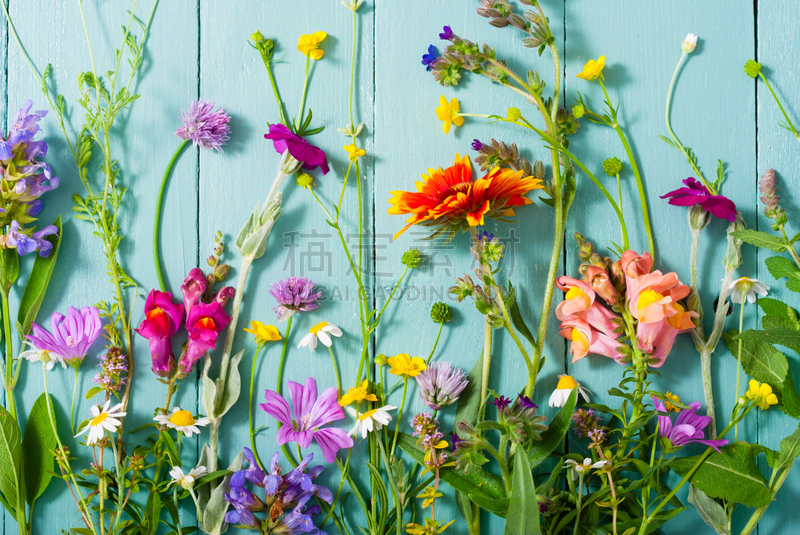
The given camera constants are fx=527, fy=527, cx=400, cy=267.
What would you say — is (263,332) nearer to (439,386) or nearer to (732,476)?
(439,386)

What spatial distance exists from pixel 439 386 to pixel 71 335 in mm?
574

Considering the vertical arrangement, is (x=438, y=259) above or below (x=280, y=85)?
below

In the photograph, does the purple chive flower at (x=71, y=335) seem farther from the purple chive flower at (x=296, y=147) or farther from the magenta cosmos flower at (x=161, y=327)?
the purple chive flower at (x=296, y=147)

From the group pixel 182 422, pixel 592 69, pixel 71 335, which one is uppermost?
pixel 592 69

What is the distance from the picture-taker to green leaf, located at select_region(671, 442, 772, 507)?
76cm

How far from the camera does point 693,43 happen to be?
83cm

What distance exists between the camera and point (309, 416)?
0.82 metres

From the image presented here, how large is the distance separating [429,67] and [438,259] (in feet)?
0.98

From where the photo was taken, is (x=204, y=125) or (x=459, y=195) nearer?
(x=459, y=195)

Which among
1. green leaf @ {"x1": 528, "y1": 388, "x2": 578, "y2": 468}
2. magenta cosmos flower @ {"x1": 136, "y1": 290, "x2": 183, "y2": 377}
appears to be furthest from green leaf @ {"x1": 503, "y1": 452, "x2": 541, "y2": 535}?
magenta cosmos flower @ {"x1": 136, "y1": 290, "x2": 183, "y2": 377}

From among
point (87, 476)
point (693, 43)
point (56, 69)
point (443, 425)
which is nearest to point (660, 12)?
point (693, 43)

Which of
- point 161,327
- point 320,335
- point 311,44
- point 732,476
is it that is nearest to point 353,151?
point 311,44

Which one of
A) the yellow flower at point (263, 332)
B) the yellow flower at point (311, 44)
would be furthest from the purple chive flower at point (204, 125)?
the yellow flower at point (263, 332)

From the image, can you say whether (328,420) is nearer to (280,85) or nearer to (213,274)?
(213,274)
